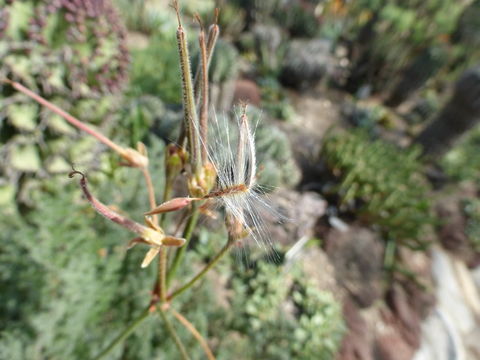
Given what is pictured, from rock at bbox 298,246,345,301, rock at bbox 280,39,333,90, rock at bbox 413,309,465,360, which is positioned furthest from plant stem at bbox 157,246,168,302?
rock at bbox 280,39,333,90

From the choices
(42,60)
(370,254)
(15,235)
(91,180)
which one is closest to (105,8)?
A: (42,60)

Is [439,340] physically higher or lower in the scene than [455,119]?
lower

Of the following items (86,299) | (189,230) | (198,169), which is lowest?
(86,299)

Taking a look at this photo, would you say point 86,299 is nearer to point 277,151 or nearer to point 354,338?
point 354,338

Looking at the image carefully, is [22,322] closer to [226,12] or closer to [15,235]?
[15,235]

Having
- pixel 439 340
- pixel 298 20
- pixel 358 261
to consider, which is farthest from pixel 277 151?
pixel 298 20

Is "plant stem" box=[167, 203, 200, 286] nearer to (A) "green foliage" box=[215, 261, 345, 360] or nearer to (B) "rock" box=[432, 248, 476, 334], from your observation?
(A) "green foliage" box=[215, 261, 345, 360]
